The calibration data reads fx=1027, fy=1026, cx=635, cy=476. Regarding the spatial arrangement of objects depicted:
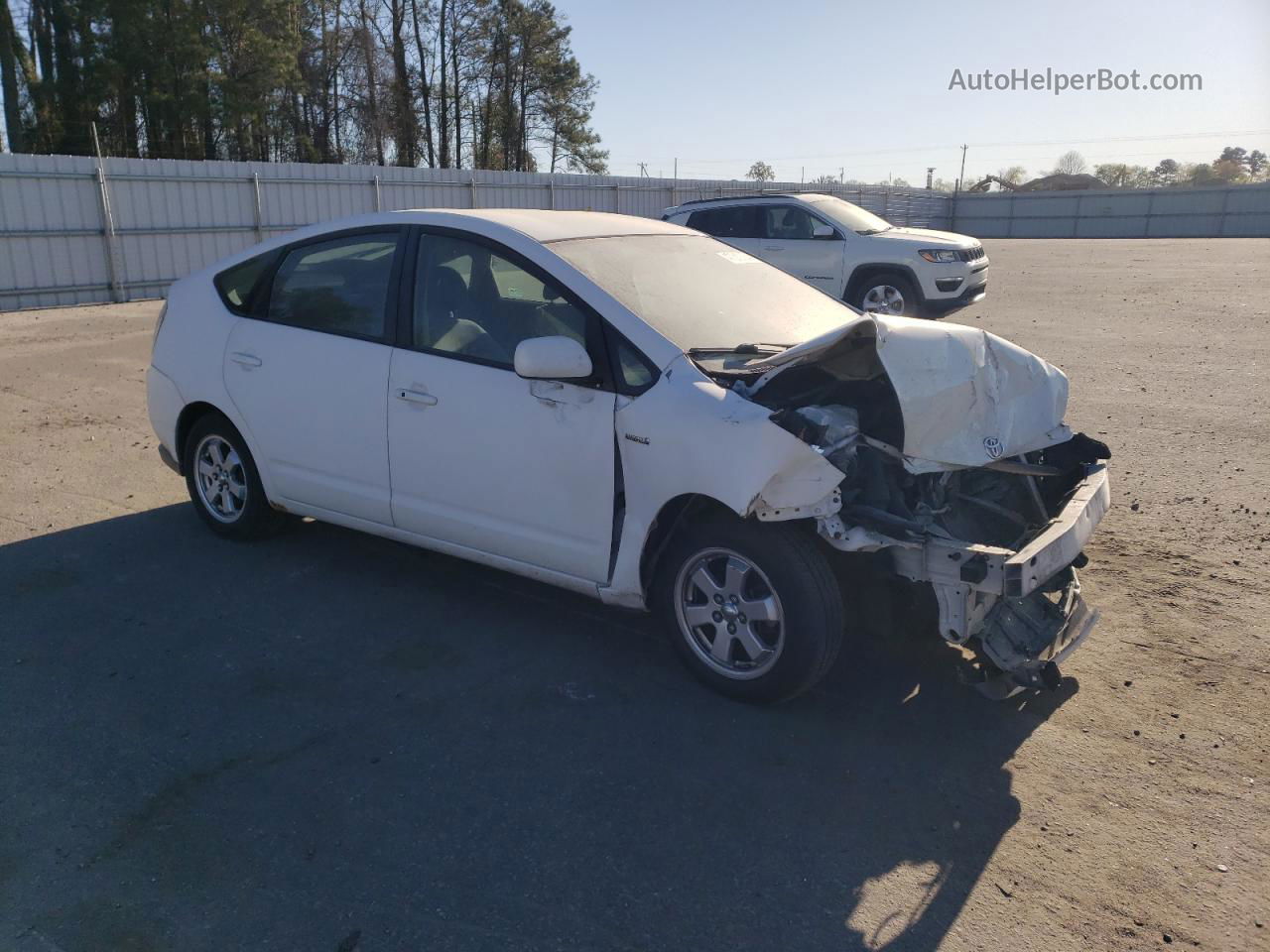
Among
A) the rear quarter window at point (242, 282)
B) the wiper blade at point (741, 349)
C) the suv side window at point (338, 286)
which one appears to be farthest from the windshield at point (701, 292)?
the rear quarter window at point (242, 282)

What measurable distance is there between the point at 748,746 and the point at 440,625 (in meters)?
1.65

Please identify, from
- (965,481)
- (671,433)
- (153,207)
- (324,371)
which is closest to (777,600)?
(671,433)

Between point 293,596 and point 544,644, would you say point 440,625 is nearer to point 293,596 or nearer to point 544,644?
point 544,644

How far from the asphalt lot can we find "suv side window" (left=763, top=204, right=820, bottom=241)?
9415 mm

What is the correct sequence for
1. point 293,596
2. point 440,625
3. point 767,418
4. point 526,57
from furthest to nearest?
point 526,57
point 293,596
point 440,625
point 767,418

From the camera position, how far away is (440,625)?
4633 mm

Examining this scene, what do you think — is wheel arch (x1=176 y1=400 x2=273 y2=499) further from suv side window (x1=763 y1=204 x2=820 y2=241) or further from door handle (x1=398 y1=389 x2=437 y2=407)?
suv side window (x1=763 y1=204 x2=820 y2=241)

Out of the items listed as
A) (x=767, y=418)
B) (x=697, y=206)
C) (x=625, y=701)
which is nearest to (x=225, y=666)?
(x=625, y=701)

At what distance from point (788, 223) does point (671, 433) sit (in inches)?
457

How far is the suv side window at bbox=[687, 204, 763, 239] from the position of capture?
14906 mm

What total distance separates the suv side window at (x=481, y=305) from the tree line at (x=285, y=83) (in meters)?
28.5

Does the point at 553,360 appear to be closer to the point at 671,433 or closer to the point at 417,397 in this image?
the point at 671,433

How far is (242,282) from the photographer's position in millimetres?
5434

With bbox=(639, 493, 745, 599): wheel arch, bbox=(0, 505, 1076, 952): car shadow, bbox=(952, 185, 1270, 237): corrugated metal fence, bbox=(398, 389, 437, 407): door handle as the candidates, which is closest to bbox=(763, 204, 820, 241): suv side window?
bbox=(0, 505, 1076, 952): car shadow
